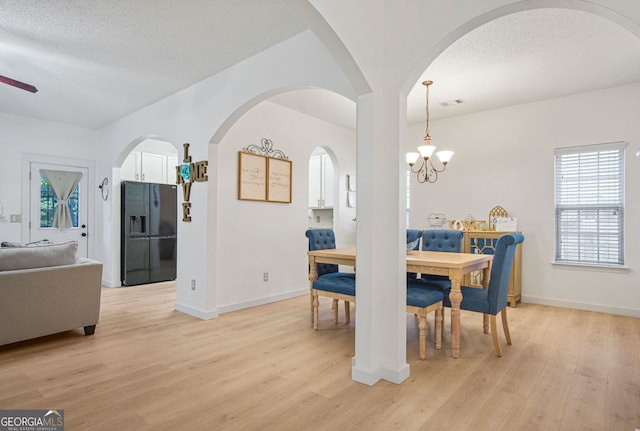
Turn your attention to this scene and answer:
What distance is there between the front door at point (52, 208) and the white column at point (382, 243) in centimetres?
581

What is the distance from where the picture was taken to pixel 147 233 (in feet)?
19.8

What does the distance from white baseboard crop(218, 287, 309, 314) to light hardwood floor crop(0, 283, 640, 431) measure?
0.43 metres

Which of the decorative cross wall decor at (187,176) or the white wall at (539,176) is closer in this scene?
the decorative cross wall decor at (187,176)

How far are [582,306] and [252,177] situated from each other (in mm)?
4364

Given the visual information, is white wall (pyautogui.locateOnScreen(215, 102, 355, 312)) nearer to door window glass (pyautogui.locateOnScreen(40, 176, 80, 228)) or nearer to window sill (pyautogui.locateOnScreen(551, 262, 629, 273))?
window sill (pyautogui.locateOnScreen(551, 262, 629, 273))

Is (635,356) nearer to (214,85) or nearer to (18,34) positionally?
(214,85)

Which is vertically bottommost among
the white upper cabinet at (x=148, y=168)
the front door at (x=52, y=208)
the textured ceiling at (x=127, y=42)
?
the front door at (x=52, y=208)

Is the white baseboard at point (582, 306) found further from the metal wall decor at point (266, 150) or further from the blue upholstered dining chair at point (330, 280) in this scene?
the metal wall decor at point (266, 150)

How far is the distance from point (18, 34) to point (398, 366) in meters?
4.09

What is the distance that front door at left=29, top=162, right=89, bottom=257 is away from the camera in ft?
18.9

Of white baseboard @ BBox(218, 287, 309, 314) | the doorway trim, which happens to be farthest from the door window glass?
white baseboard @ BBox(218, 287, 309, 314)

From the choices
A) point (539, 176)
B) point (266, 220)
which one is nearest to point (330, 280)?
point (266, 220)

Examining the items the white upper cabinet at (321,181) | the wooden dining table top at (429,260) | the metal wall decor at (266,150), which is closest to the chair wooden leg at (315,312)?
the wooden dining table top at (429,260)

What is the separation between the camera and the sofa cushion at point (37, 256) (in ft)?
10.0
